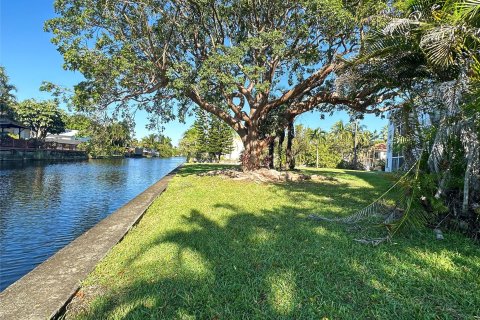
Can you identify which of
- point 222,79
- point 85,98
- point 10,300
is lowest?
point 10,300

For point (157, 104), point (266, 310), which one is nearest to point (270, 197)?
point (266, 310)

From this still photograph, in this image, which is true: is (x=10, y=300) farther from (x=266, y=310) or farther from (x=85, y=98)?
(x=85, y=98)

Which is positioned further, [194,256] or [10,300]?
[194,256]

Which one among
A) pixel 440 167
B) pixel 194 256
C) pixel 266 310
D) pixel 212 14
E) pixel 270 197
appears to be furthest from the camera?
pixel 212 14

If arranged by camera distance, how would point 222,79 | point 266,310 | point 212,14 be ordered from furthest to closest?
1. point 212,14
2. point 222,79
3. point 266,310

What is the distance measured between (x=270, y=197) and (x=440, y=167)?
16.1ft

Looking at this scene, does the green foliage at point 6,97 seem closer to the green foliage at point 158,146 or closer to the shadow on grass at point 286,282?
the green foliage at point 158,146

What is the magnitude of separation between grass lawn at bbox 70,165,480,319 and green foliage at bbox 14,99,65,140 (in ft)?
153

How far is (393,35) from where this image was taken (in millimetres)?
5027

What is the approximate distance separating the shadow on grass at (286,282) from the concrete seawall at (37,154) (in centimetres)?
3790

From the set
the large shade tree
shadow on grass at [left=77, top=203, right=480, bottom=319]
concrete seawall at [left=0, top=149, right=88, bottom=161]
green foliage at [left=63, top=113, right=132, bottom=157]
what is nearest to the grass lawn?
shadow on grass at [left=77, top=203, right=480, bottom=319]

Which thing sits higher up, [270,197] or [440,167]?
[440,167]

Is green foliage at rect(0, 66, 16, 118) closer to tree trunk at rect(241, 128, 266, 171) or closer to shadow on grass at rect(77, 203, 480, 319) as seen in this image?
tree trunk at rect(241, 128, 266, 171)

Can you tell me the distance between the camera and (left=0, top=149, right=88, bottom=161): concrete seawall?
112 ft
